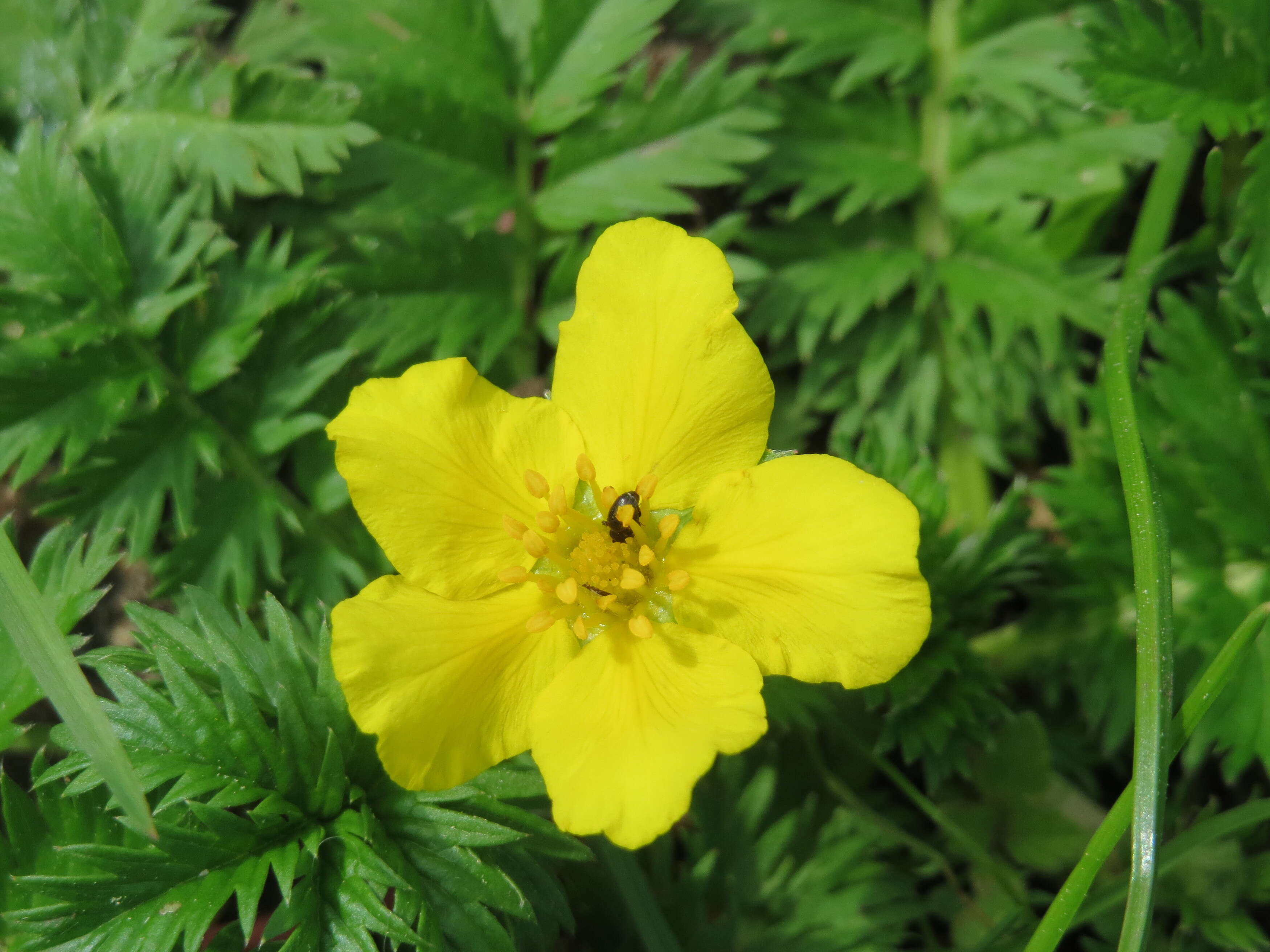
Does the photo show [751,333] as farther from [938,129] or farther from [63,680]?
[63,680]

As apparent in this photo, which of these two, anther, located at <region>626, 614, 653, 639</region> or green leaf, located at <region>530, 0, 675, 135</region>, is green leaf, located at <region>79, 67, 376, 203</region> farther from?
anther, located at <region>626, 614, 653, 639</region>

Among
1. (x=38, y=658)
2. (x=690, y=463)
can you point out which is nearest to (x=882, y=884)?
(x=690, y=463)

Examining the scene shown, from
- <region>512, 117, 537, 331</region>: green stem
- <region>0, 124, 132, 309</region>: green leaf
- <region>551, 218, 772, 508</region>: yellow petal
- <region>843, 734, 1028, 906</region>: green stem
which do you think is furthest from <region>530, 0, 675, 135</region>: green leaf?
<region>843, 734, 1028, 906</region>: green stem

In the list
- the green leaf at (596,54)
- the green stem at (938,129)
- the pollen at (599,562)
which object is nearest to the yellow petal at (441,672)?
the pollen at (599,562)

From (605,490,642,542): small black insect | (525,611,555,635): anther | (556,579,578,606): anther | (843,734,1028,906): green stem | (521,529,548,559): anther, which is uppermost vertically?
(605,490,642,542): small black insect

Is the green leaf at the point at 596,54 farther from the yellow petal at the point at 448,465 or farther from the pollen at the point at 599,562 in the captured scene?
the pollen at the point at 599,562

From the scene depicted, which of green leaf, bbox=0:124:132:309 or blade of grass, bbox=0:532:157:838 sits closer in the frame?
blade of grass, bbox=0:532:157:838
